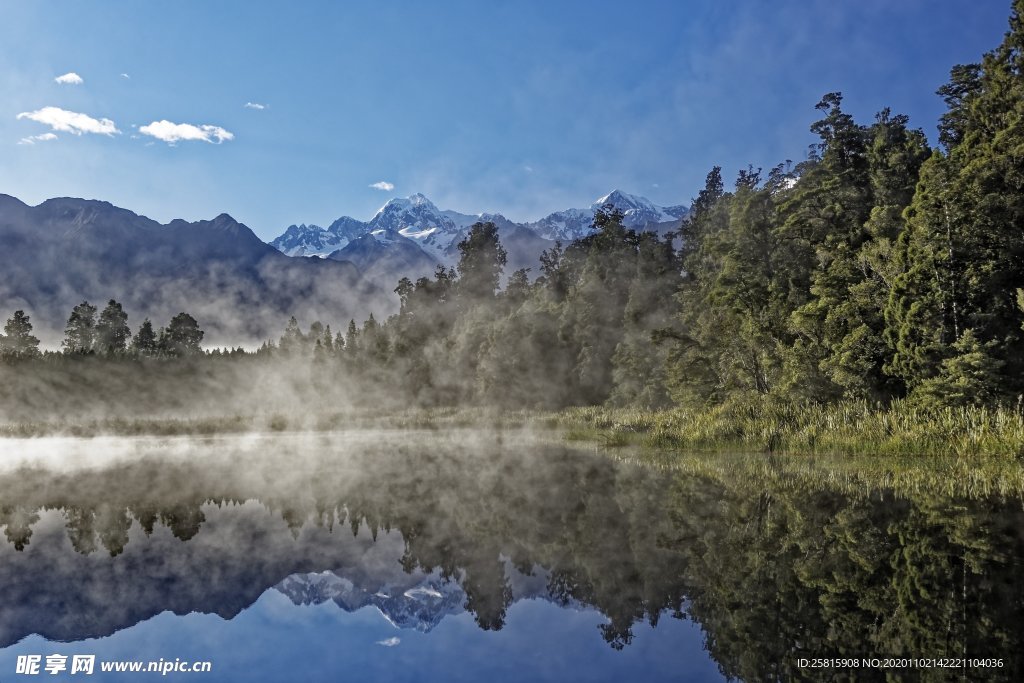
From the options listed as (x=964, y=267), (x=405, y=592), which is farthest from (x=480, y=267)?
(x=405, y=592)

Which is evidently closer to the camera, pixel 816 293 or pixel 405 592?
pixel 405 592

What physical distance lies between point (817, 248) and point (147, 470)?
1410 inches

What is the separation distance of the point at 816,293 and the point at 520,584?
1326 inches

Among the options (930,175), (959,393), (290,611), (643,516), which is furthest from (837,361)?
(290,611)

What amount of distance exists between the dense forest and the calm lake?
17179 mm

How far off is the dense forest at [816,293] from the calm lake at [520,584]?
17.2 meters

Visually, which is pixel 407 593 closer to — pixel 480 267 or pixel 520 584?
pixel 520 584

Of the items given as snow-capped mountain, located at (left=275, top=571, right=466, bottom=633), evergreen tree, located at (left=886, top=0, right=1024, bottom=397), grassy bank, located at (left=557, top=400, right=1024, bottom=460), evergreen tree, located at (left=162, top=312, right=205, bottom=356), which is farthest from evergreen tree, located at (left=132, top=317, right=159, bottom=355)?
snow-capped mountain, located at (left=275, top=571, right=466, bottom=633)

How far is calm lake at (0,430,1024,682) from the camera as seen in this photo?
5922mm

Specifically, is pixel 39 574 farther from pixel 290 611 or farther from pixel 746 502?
pixel 746 502

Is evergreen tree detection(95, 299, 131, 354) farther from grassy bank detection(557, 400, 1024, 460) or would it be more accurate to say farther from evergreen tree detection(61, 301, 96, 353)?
grassy bank detection(557, 400, 1024, 460)

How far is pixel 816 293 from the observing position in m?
37.3

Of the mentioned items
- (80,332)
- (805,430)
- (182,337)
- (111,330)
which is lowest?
(805,430)

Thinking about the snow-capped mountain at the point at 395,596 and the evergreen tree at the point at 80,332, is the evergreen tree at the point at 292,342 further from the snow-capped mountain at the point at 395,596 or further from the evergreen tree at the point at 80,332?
the snow-capped mountain at the point at 395,596
